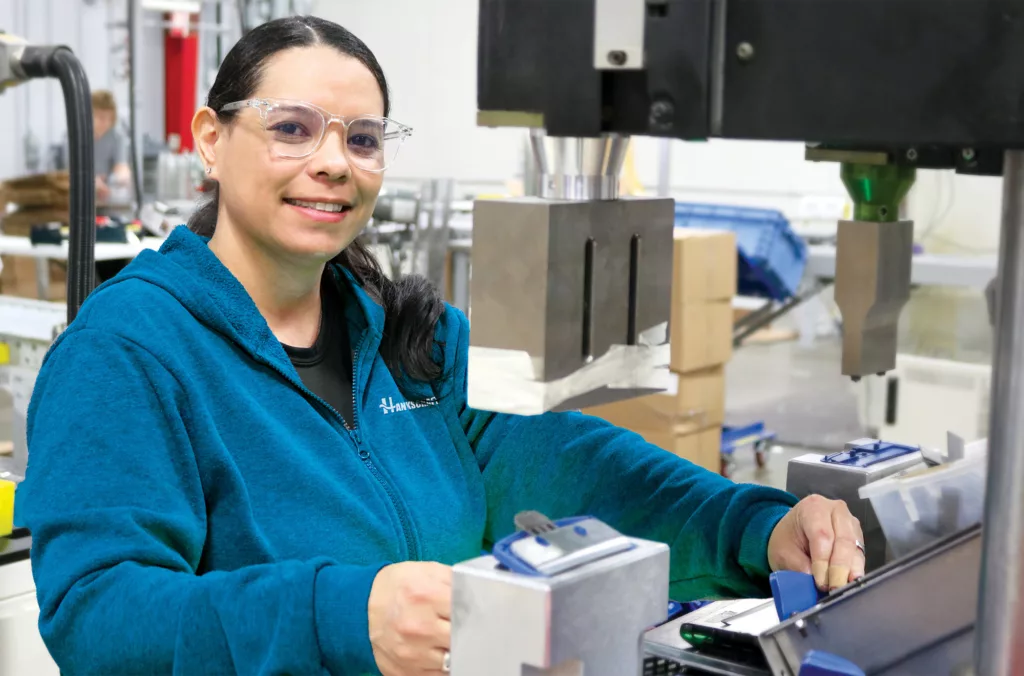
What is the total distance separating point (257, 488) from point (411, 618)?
459 mm

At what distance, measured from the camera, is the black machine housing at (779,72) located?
0.58m

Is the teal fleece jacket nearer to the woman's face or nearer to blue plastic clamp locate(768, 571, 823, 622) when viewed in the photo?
the woman's face

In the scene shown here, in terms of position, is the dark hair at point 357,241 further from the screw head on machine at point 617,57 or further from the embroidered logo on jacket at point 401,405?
the screw head on machine at point 617,57

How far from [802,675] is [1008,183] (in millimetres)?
359

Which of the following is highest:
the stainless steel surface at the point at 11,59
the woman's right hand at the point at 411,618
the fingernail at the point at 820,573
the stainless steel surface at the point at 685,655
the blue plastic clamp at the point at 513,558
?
the stainless steel surface at the point at 11,59

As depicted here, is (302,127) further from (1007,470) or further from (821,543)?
(1007,470)

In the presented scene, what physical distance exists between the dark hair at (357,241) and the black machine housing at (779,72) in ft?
2.30

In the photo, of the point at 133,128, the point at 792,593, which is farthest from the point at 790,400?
the point at 792,593

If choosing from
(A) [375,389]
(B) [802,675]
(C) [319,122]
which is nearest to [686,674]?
(B) [802,675]

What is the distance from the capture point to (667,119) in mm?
641

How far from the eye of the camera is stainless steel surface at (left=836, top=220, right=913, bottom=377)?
31.3 inches

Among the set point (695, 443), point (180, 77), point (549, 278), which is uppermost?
point (180, 77)

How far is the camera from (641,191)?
4.66 meters

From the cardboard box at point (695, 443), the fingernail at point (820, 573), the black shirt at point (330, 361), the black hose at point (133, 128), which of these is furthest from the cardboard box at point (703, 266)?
the fingernail at point (820, 573)
